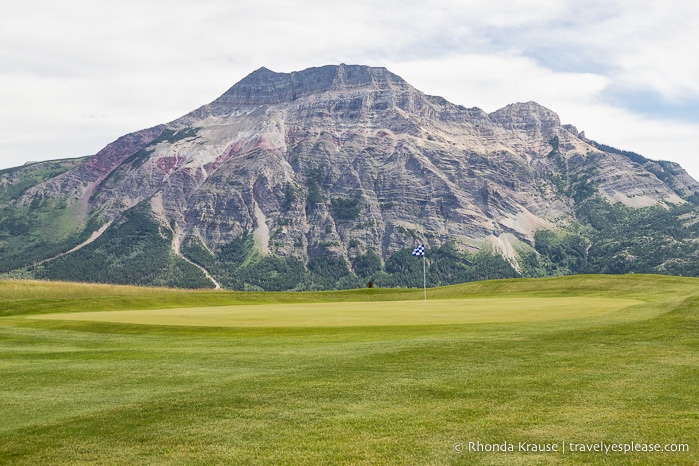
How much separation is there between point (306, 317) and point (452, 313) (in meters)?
12.4

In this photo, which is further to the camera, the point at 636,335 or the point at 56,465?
the point at 636,335

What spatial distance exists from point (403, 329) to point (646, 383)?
20927 millimetres

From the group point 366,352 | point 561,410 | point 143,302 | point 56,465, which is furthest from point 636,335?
point 143,302

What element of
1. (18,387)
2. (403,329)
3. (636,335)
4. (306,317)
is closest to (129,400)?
(18,387)

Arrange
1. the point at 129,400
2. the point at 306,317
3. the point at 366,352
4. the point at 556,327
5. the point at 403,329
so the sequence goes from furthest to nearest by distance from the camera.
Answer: the point at 306,317 → the point at 403,329 → the point at 556,327 → the point at 366,352 → the point at 129,400

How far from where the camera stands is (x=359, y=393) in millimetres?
21641

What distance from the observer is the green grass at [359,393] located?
1595 centimetres

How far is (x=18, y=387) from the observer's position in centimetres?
2461

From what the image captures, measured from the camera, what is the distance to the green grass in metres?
15.9

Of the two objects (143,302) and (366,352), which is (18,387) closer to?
(366,352)

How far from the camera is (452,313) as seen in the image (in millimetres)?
53344

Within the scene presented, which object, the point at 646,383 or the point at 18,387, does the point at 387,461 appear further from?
the point at 18,387

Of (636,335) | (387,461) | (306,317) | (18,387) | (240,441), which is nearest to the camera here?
(387,461)

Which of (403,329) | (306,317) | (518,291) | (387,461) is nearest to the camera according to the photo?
(387,461)
